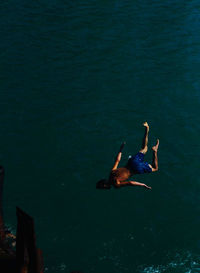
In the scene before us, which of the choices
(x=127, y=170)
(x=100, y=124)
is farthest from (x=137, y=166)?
(x=100, y=124)

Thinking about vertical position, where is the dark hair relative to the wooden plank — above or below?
below

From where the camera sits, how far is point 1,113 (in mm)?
30641

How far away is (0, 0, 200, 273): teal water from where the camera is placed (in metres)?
22.6

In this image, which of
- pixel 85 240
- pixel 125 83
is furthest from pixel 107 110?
pixel 85 240

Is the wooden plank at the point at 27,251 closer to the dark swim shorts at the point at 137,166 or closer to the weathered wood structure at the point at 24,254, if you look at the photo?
the weathered wood structure at the point at 24,254

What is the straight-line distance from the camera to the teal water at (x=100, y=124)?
22.6 m

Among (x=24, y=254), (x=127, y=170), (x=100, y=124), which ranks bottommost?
(x=100, y=124)

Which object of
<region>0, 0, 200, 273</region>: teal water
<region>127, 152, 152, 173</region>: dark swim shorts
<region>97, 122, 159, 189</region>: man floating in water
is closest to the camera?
<region>97, 122, 159, 189</region>: man floating in water

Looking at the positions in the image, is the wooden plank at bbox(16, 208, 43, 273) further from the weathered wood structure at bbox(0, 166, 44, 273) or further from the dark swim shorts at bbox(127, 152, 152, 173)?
the dark swim shorts at bbox(127, 152, 152, 173)

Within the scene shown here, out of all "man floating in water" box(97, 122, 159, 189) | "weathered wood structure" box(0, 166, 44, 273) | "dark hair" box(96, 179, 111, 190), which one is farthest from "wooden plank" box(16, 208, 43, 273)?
"man floating in water" box(97, 122, 159, 189)

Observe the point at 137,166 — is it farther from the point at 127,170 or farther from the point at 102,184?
the point at 102,184

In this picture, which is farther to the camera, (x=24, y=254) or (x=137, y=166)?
(x=137, y=166)

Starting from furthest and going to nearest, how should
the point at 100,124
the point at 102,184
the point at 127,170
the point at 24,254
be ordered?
the point at 100,124
the point at 127,170
the point at 102,184
the point at 24,254

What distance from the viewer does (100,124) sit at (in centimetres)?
2980
